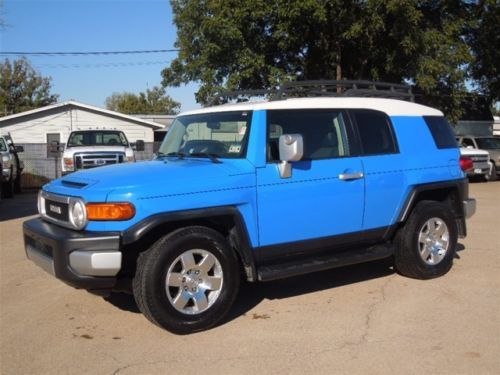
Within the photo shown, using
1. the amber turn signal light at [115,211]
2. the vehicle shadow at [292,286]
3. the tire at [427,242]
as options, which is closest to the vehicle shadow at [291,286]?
the vehicle shadow at [292,286]

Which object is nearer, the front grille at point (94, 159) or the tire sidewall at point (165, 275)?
the tire sidewall at point (165, 275)

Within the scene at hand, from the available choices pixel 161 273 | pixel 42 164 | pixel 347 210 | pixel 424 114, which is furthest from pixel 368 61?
pixel 161 273

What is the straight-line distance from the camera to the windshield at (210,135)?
17.0 ft

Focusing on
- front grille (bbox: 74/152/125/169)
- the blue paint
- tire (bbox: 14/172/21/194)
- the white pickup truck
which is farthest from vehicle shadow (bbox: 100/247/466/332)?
tire (bbox: 14/172/21/194)

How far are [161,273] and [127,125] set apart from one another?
1103 inches

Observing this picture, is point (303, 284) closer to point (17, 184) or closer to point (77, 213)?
point (77, 213)

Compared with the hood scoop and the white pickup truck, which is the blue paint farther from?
the white pickup truck

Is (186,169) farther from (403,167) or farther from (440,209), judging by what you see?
(440,209)

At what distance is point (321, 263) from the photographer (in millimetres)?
5355

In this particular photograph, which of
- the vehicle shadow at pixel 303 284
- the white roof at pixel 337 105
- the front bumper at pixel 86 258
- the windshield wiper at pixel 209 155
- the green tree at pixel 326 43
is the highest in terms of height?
the green tree at pixel 326 43

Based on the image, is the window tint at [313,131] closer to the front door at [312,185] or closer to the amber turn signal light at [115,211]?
the front door at [312,185]

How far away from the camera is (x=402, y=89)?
289 inches

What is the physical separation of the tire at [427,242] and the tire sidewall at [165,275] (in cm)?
220

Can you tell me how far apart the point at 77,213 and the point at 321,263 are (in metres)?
2.28
